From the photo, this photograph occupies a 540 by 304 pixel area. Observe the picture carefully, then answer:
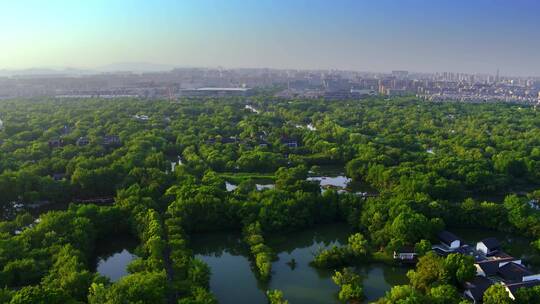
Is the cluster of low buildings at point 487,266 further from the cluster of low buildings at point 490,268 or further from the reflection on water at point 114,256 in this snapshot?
the reflection on water at point 114,256

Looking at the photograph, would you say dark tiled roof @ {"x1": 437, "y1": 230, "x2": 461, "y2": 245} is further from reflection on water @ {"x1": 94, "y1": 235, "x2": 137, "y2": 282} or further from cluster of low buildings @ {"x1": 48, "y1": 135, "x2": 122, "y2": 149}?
cluster of low buildings @ {"x1": 48, "y1": 135, "x2": 122, "y2": 149}

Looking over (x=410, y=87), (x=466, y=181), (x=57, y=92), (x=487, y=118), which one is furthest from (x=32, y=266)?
(x=410, y=87)

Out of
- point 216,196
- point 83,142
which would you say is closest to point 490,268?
point 216,196

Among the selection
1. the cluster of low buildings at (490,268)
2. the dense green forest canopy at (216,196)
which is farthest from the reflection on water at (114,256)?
the cluster of low buildings at (490,268)

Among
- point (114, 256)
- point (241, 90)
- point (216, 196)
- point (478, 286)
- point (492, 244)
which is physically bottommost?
point (114, 256)

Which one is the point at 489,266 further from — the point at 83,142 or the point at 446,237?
the point at 83,142

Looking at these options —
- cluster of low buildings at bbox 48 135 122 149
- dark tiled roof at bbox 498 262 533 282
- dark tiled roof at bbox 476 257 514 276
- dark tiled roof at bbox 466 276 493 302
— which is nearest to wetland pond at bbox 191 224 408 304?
dark tiled roof at bbox 466 276 493 302
